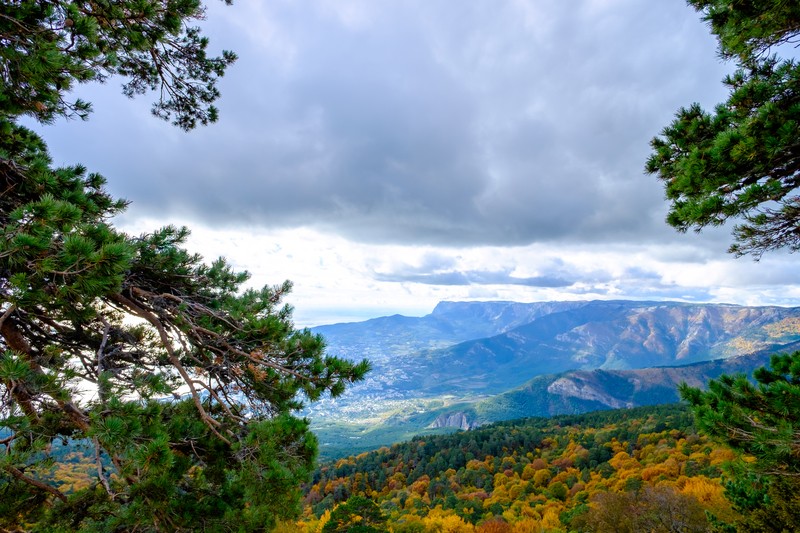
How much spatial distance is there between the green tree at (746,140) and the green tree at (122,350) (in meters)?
5.54

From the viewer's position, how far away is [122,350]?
554 centimetres

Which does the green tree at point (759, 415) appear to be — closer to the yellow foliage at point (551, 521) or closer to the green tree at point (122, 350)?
the green tree at point (122, 350)

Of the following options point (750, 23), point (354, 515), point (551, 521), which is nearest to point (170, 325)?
point (750, 23)

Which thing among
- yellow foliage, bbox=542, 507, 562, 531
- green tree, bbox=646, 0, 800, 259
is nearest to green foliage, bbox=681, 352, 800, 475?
green tree, bbox=646, 0, 800, 259

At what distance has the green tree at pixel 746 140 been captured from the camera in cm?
456

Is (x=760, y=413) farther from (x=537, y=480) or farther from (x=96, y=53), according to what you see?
(x=537, y=480)

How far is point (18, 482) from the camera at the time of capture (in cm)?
488

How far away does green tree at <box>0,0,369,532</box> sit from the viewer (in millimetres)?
3572

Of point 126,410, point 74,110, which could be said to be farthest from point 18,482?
point 74,110

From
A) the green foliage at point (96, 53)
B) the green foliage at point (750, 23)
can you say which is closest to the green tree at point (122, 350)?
the green foliage at point (96, 53)

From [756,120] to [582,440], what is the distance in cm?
8859

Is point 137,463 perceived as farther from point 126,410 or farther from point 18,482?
point 18,482

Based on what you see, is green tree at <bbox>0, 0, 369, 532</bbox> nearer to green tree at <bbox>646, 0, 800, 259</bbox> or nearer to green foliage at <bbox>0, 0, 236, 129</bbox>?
green foliage at <bbox>0, 0, 236, 129</bbox>

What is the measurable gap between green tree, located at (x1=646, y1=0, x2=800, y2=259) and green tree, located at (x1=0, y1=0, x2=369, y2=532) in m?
5.54
